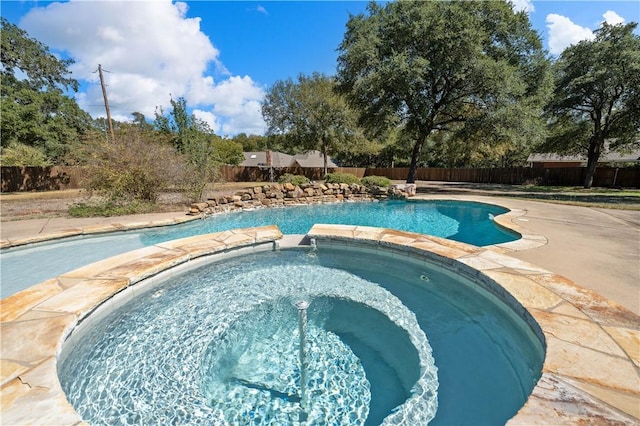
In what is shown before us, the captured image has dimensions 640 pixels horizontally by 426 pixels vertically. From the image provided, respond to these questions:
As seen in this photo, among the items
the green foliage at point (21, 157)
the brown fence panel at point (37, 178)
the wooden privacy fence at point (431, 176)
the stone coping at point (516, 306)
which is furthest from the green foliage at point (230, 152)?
the stone coping at point (516, 306)

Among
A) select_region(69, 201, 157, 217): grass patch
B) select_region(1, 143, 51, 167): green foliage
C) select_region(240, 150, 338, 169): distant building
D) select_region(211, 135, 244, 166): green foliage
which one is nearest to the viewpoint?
select_region(69, 201, 157, 217): grass patch

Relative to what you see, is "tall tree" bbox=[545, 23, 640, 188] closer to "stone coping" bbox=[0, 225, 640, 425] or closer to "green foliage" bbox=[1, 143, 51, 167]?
"stone coping" bbox=[0, 225, 640, 425]

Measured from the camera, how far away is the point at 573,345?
6.45 feet

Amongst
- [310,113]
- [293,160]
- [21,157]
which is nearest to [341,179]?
[310,113]

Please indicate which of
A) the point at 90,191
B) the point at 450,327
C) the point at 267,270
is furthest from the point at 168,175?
the point at 450,327

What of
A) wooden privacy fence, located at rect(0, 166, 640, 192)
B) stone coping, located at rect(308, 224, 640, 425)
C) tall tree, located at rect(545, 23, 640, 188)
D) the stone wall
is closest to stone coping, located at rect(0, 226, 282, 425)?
stone coping, located at rect(308, 224, 640, 425)

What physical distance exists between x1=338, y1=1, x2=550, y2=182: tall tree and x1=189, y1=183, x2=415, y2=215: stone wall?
494 cm

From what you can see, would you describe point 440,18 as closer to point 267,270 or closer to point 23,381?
point 267,270

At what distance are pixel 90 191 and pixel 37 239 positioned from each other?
12.7 feet

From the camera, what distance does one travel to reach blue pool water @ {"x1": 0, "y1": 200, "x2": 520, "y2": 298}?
4758mm

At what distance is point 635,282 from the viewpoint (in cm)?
315

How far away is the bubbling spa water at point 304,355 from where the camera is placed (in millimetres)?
1946

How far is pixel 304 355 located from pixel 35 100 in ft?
91.7

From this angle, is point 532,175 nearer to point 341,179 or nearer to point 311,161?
point 341,179
